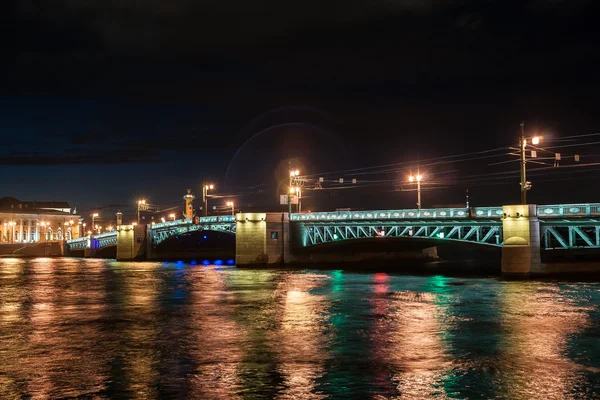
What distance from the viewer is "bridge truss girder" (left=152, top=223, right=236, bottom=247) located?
3477 inches

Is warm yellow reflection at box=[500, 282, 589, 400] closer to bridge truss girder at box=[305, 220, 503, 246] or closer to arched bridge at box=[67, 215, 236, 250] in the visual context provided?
bridge truss girder at box=[305, 220, 503, 246]

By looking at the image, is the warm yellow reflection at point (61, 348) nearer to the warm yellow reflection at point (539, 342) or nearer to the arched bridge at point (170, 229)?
the warm yellow reflection at point (539, 342)

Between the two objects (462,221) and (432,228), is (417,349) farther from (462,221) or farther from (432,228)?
(432,228)

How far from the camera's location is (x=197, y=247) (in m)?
136

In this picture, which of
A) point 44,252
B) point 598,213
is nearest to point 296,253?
point 598,213

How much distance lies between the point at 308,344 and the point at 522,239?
3138 cm

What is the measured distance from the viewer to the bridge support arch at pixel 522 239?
164 ft

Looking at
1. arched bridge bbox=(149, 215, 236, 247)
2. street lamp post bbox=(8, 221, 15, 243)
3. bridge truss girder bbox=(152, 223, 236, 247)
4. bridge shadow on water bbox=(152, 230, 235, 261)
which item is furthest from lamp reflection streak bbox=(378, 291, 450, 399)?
street lamp post bbox=(8, 221, 15, 243)

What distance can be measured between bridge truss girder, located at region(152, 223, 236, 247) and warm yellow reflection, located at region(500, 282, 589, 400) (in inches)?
2075

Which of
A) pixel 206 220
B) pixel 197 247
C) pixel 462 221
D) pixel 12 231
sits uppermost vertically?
pixel 12 231

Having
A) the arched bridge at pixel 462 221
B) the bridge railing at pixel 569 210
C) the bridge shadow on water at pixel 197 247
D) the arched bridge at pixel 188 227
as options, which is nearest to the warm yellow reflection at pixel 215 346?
the arched bridge at pixel 462 221

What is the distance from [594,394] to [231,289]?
110 feet

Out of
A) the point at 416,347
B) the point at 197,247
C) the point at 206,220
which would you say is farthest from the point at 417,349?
the point at 197,247

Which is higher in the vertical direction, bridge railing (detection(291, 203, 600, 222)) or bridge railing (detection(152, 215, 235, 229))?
bridge railing (detection(152, 215, 235, 229))
